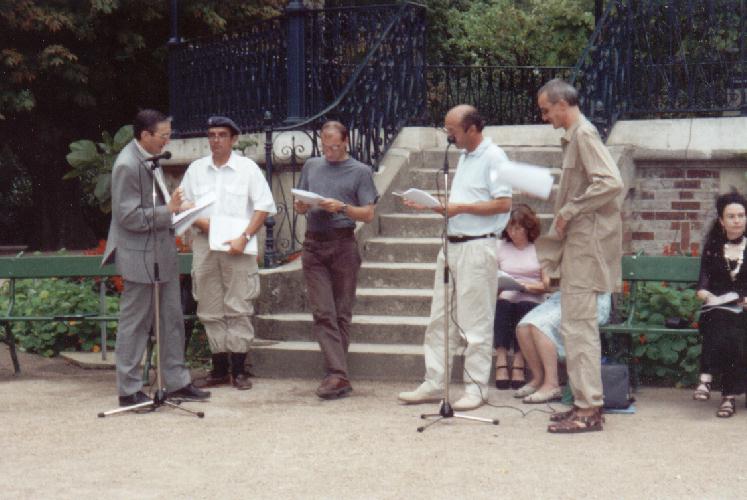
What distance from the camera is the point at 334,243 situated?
8.78m

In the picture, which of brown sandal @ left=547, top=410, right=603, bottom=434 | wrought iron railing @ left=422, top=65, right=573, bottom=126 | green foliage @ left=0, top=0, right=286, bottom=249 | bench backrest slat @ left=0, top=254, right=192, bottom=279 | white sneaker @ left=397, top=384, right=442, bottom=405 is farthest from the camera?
green foliage @ left=0, top=0, right=286, bottom=249

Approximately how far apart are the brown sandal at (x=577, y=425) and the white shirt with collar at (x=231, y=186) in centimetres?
272

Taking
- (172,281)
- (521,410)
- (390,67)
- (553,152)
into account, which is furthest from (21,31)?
(521,410)

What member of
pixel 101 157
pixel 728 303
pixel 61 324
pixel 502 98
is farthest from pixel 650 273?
pixel 502 98

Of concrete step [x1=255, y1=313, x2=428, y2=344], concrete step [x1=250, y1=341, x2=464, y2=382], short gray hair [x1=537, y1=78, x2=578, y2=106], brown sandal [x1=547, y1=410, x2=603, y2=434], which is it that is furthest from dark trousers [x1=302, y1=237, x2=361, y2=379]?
short gray hair [x1=537, y1=78, x2=578, y2=106]

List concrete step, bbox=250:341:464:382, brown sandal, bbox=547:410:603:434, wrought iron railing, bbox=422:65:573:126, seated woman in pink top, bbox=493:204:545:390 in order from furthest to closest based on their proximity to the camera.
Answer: wrought iron railing, bbox=422:65:573:126 < concrete step, bbox=250:341:464:382 < seated woman in pink top, bbox=493:204:545:390 < brown sandal, bbox=547:410:603:434

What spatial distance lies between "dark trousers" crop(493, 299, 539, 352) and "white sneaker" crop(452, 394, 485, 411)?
0.80 m

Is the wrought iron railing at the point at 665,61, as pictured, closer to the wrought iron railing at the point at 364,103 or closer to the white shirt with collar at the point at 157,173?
the wrought iron railing at the point at 364,103

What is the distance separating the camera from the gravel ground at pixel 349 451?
608 cm

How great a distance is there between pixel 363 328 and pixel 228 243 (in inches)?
52.2

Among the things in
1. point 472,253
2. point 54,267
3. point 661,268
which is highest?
point 472,253

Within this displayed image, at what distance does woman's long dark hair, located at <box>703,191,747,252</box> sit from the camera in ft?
26.8

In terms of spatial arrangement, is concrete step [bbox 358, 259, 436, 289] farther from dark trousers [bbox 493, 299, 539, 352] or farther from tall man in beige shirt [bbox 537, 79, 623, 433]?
tall man in beige shirt [bbox 537, 79, 623, 433]

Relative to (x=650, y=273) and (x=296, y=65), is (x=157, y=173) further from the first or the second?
(x=296, y=65)
